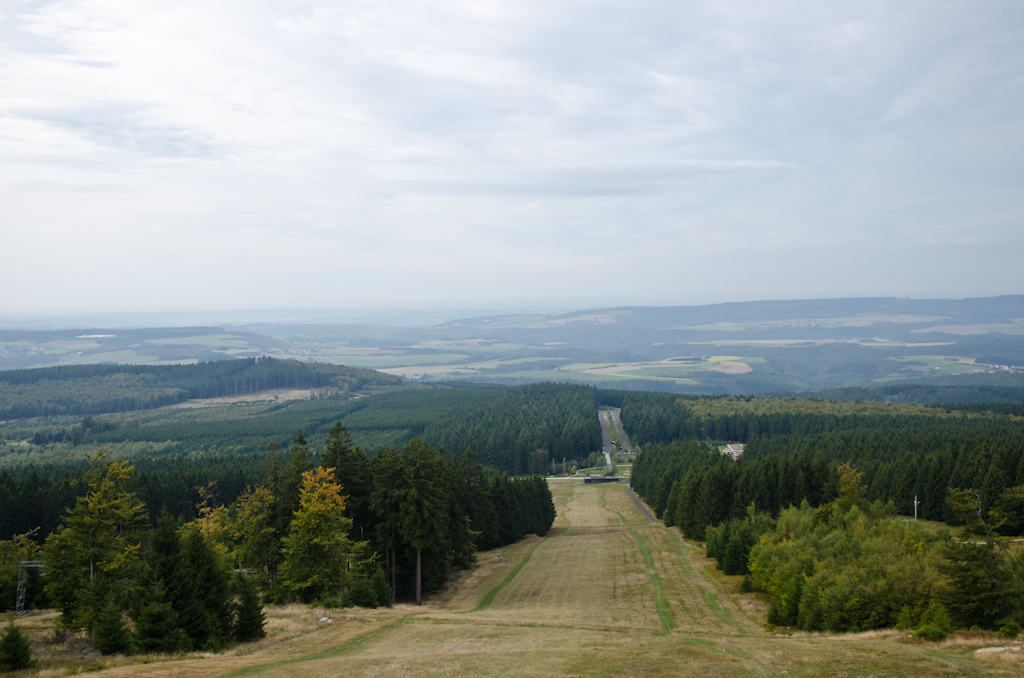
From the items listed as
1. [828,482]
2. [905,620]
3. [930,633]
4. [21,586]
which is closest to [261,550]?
[21,586]

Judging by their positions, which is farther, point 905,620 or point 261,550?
point 261,550

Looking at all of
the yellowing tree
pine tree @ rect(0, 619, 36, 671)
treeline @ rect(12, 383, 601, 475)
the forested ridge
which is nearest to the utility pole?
the yellowing tree

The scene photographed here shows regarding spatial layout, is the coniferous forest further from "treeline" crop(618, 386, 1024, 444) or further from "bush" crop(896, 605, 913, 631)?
"treeline" crop(618, 386, 1024, 444)

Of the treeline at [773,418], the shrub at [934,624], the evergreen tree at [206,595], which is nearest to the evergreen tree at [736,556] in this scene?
the shrub at [934,624]

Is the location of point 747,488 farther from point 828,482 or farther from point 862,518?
point 862,518

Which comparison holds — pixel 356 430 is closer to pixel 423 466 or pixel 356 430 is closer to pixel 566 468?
pixel 566 468
